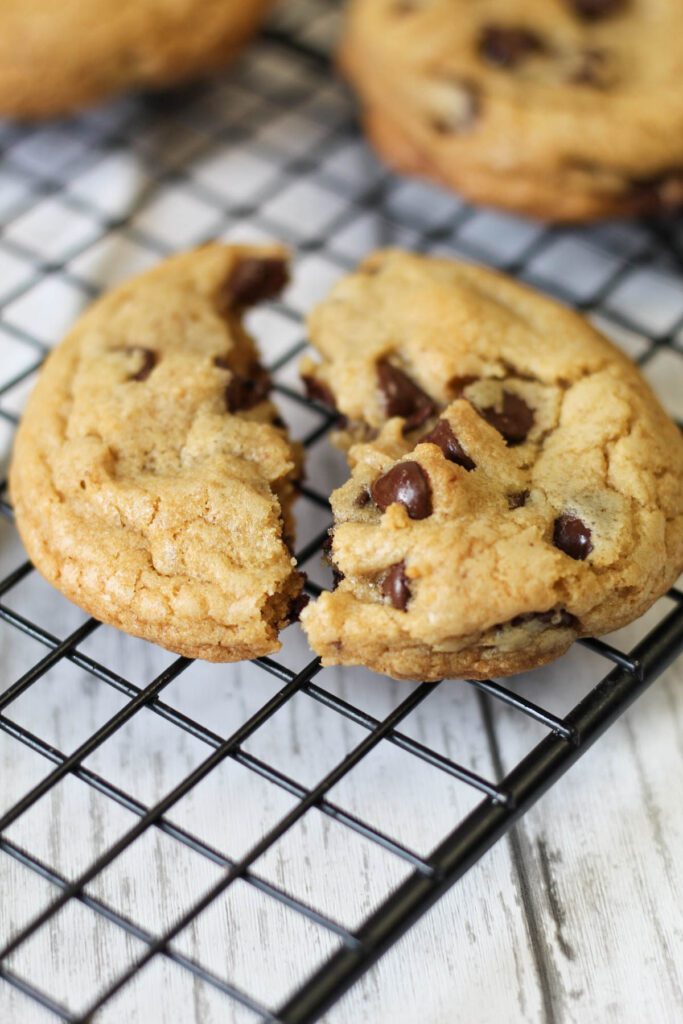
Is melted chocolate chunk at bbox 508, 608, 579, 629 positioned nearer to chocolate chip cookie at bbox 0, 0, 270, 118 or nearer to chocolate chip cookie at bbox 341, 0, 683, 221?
chocolate chip cookie at bbox 341, 0, 683, 221

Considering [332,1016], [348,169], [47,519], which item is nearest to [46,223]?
[348,169]

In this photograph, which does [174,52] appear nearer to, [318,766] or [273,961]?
[318,766]

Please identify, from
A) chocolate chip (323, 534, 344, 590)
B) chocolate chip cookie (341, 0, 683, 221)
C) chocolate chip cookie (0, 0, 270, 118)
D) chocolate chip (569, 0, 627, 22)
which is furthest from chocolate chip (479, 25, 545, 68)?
chocolate chip (323, 534, 344, 590)

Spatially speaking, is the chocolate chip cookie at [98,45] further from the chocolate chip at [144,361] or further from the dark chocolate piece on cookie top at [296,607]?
the dark chocolate piece on cookie top at [296,607]

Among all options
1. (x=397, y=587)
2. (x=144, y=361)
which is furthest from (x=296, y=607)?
(x=144, y=361)

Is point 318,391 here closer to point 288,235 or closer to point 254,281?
point 254,281

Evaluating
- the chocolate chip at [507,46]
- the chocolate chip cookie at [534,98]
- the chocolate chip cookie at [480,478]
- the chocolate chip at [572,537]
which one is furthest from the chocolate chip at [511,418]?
the chocolate chip at [507,46]
